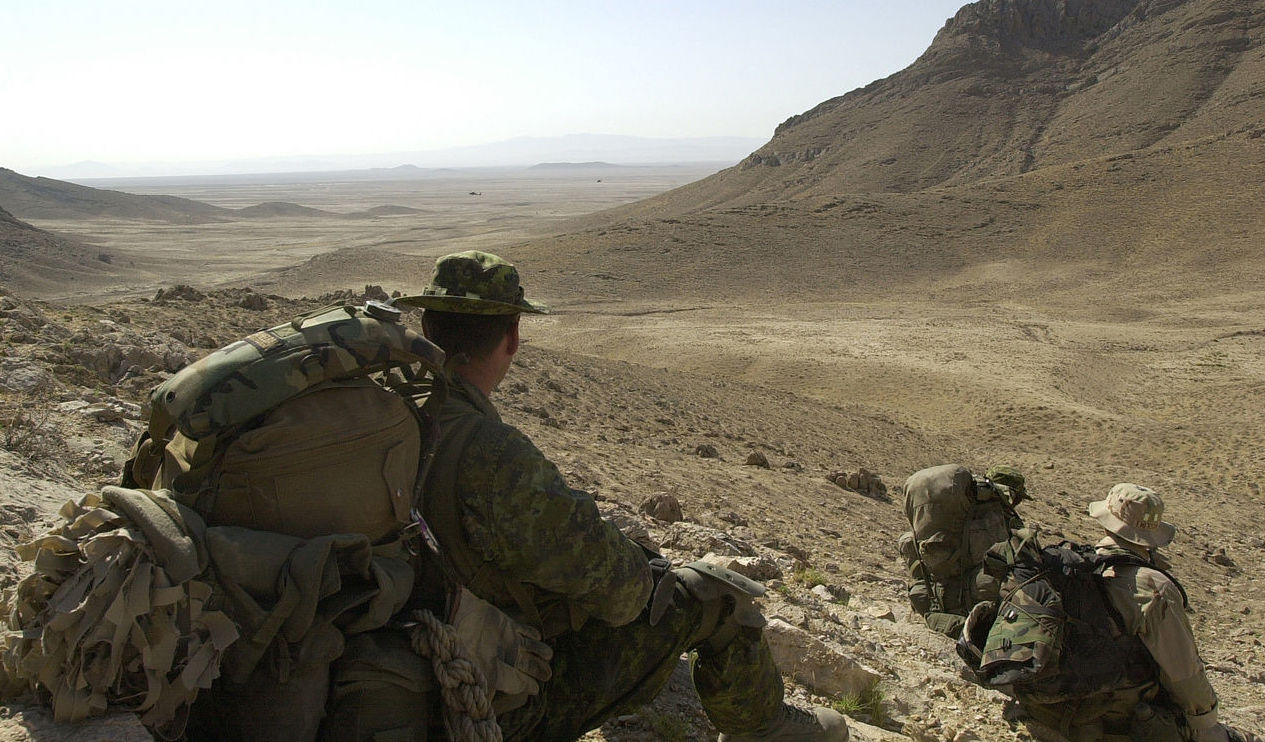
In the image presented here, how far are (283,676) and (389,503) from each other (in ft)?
1.30

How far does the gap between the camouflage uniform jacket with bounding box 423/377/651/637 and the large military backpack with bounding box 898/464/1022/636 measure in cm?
316

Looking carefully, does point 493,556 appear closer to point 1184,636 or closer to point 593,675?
point 593,675

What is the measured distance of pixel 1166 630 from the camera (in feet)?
10.7

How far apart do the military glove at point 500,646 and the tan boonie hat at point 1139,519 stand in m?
2.39

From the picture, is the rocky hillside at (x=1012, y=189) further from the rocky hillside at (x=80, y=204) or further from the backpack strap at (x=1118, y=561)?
the rocky hillside at (x=80, y=204)

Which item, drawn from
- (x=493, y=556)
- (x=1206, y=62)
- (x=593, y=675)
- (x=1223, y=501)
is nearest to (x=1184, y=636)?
(x=593, y=675)

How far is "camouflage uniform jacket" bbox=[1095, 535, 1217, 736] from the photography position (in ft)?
10.7

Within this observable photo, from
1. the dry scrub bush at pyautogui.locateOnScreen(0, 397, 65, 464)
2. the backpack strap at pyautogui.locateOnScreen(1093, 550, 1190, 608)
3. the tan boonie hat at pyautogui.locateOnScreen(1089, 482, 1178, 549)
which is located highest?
the dry scrub bush at pyautogui.locateOnScreen(0, 397, 65, 464)

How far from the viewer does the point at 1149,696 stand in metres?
3.41

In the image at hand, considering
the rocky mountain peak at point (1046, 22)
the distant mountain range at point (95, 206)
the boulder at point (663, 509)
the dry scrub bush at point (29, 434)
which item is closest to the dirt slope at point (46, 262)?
the dry scrub bush at point (29, 434)

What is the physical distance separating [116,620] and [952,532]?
170 inches

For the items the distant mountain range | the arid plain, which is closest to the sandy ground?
the arid plain

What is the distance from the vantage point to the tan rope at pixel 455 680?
2.00 meters

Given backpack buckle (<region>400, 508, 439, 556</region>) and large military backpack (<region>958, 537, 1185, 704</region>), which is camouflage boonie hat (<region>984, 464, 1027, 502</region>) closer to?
large military backpack (<region>958, 537, 1185, 704</region>)
